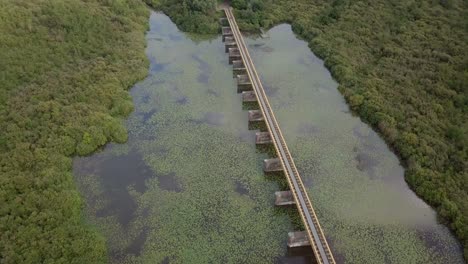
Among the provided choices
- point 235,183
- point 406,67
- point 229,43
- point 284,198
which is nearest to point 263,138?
point 235,183

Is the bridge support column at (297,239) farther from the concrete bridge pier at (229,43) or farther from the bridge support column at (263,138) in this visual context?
the concrete bridge pier at (229,43)

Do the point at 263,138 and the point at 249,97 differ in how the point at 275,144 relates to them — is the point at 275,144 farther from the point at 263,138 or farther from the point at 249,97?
the point at 249,97

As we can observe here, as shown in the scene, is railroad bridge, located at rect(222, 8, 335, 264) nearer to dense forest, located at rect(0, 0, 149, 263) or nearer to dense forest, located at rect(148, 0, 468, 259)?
dense forest, located at rect(148, 0, 468, 259)

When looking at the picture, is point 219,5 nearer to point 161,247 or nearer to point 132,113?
point 132,113

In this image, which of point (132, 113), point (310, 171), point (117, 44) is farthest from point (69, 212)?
point (117, 44)

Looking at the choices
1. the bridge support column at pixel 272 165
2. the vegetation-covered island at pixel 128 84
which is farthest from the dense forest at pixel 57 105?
the bridge support column at pixel 272 165
